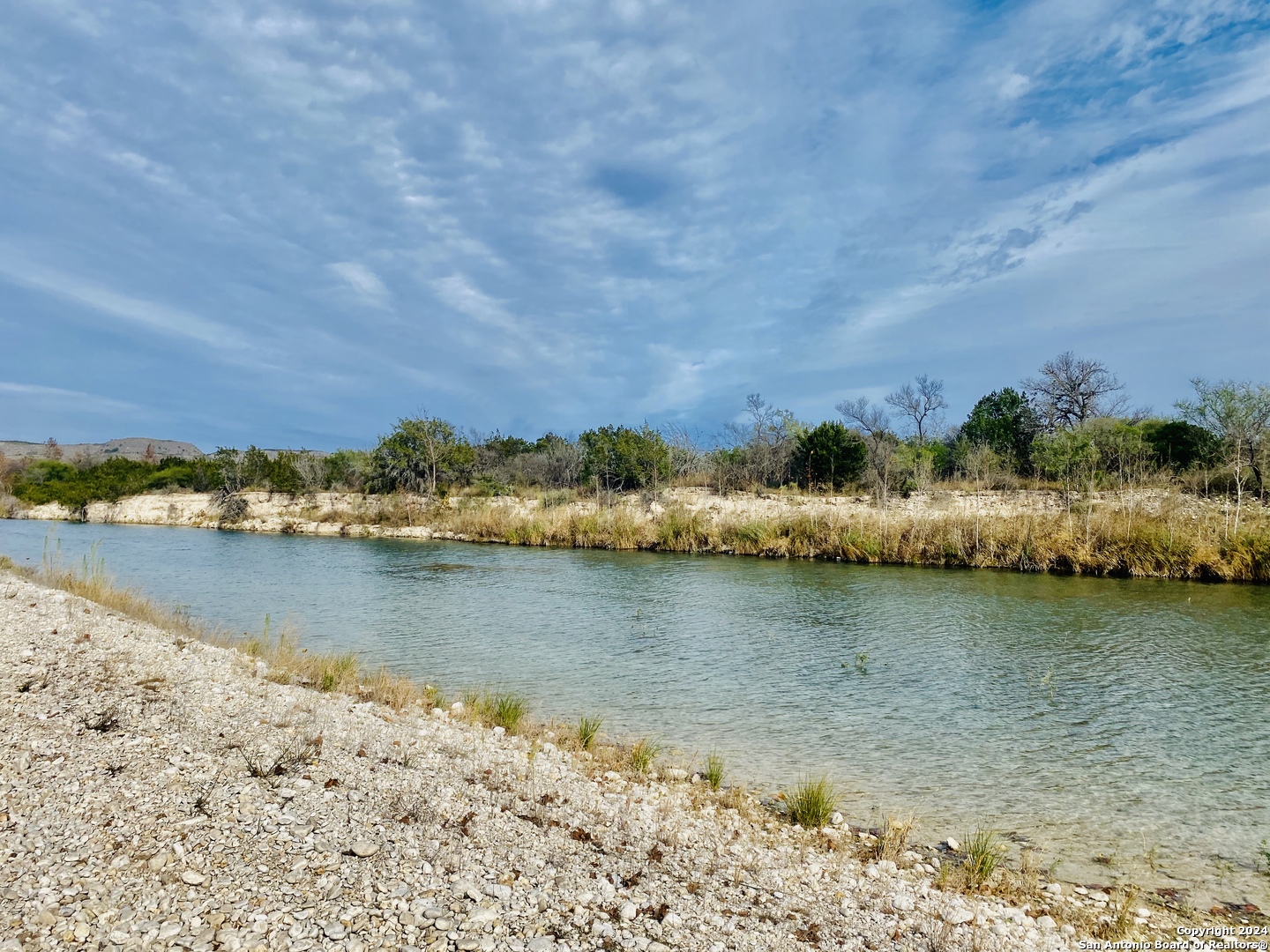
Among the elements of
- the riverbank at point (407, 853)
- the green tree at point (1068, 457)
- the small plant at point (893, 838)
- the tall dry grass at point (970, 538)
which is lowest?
the small plant at point (893, 838)

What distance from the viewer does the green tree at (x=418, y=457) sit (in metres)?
50.0

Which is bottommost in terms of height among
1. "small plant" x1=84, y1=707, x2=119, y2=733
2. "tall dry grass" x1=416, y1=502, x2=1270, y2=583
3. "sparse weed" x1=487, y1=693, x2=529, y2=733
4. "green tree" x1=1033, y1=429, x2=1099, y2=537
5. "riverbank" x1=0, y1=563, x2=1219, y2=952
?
"sparse weed" x1=487, y1=693, x2=529, y2=733

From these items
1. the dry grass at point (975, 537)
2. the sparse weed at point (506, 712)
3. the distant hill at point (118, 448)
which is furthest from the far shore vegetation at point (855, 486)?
the distant hill at point (118, 448)

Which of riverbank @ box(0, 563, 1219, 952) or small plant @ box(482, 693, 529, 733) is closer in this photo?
riverbank @ box(0, 563, 1219, 952)

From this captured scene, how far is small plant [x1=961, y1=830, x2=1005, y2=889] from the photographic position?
4.88m

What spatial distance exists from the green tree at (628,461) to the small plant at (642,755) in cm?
3671

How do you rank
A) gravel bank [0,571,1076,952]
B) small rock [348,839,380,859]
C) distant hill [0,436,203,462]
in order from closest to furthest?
gravel bank [0,571,1076,952] < small rock [348,839,380,859] < distant hill [0,436,203,462]

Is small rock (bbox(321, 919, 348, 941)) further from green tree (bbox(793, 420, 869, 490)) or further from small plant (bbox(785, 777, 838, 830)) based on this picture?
green tree (bbox(793, 420, 869, 490))

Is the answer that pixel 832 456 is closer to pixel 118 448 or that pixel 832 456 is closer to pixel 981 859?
pixel 981 859

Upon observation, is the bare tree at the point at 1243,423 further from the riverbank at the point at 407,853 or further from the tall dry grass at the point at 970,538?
the riverbank at the point at 407,853

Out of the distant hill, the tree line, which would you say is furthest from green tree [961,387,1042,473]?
the distant hill

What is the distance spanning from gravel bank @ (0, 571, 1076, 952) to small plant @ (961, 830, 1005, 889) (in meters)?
0.29

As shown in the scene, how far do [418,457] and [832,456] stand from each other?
30198mm

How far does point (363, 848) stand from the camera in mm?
4449
